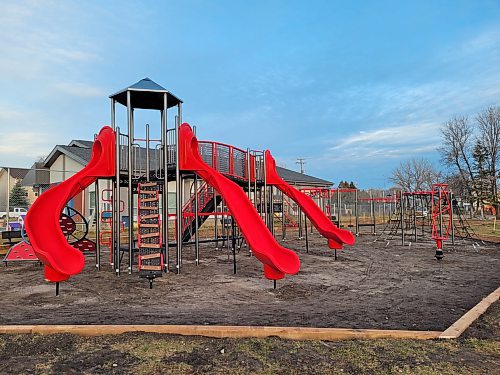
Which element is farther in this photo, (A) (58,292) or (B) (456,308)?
(A) (58,292)

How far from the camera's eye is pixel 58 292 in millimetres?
8242

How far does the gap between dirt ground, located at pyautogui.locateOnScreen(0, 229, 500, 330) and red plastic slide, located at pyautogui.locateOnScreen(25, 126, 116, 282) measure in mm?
610

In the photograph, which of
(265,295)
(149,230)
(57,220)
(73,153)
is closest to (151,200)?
(149,230)

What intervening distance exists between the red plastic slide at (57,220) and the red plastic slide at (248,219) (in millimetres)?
1970

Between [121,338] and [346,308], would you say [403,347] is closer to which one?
[346,308]

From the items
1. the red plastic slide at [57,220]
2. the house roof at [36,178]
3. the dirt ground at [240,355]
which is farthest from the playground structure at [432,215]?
the house roof at [36,178]

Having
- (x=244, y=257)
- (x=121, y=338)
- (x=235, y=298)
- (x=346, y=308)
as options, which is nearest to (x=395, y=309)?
(x=346, y=308)

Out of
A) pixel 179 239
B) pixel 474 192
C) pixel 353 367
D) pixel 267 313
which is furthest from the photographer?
pixel 474 192

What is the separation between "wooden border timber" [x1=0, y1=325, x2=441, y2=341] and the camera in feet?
16.4

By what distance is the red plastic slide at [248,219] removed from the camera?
27.0ft

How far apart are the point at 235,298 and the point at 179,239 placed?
136 inches

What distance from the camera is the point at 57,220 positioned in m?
8.79

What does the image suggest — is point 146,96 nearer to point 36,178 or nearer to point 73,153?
point 36,178

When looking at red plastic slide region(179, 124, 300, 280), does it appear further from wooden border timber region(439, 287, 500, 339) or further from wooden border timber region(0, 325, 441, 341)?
wooden border timber region(439, 287, 500, 339)
